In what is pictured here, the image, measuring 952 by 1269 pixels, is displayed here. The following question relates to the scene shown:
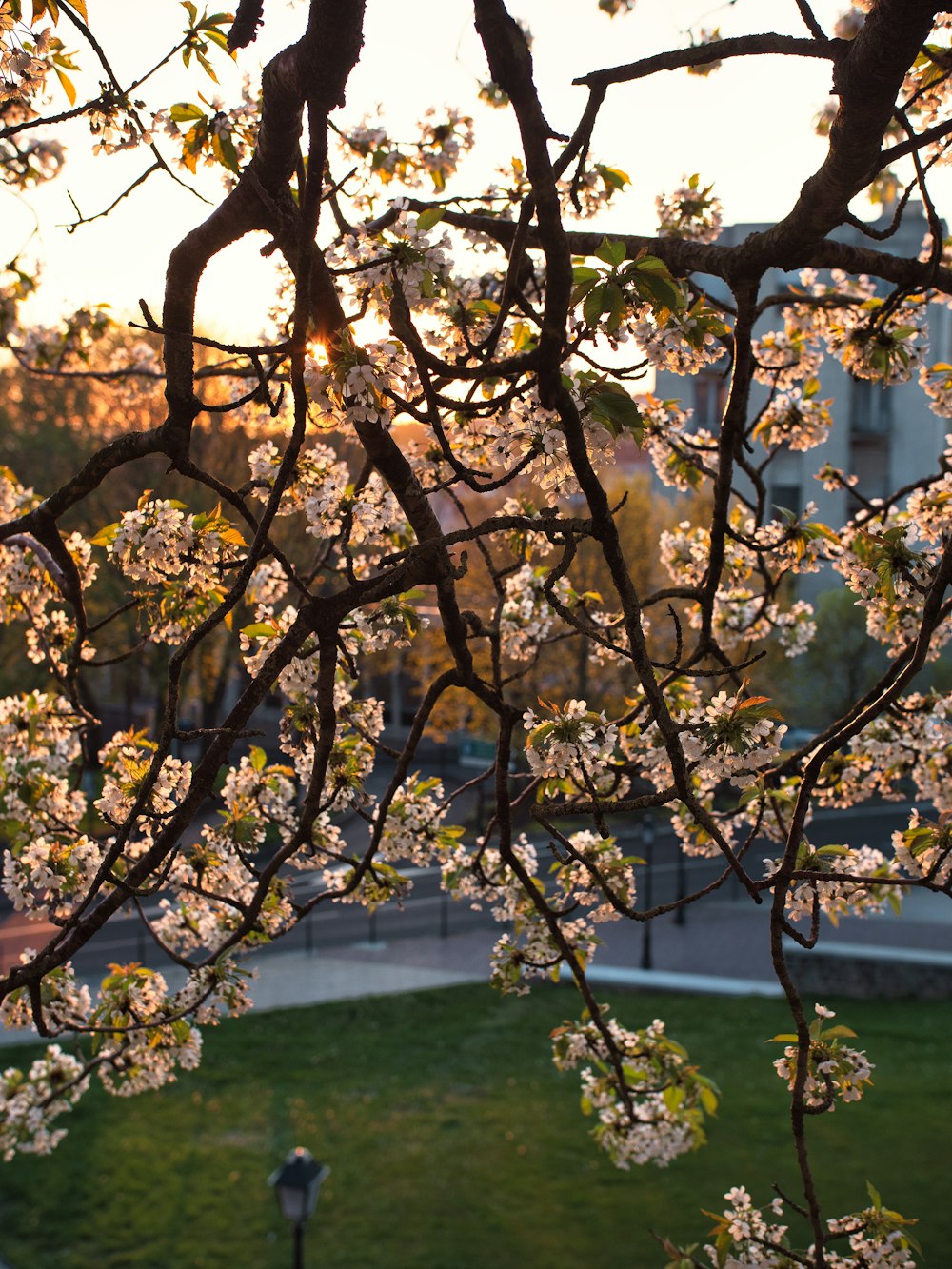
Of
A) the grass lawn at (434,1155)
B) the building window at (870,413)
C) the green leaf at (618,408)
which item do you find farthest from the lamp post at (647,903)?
the building window at (870,413)

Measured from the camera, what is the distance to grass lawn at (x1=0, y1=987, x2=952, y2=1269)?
362 inches

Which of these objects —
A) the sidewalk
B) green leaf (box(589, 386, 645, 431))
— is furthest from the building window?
green leaf (box(589, 386, 645, 431))

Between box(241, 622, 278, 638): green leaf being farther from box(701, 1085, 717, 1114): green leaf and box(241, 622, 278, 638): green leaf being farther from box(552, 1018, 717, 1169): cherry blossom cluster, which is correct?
box(701, 1085, 717, 1114): green leaf

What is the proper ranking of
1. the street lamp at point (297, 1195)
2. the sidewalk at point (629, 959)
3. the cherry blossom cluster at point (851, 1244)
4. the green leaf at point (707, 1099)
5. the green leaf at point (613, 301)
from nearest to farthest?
the green leaf at point (613, 301), the cherry blossom cluster at point (851, 1244), the green leaf at point (707, 1099), the street lamp at point (297, 1195), the sidewalk at point (629, 959)

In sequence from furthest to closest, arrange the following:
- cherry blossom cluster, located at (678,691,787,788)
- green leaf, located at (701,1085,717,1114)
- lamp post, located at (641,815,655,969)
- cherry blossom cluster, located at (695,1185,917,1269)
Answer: lamp post, located at (641,815,655,969) → green leaf, located at (701,1085,717,1114) → cherry blossom cluster, located at (695,1185,917,1269) → cherry blossom cluster, located at (678,691,787,788)

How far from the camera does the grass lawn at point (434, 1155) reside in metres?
9.20

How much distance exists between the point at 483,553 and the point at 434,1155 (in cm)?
813

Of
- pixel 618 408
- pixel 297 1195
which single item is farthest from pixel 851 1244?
pixel 297 1195

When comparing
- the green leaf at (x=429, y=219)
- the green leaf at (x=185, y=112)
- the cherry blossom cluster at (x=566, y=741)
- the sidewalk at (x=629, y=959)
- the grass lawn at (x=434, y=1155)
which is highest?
the green leaf at (x=185, y=112)

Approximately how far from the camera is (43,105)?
404cm

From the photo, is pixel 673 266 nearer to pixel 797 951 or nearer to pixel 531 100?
pixel 531 100

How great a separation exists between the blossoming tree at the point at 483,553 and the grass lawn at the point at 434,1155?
4.84 metres

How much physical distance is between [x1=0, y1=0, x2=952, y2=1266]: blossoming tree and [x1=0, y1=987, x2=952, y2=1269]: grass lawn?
484 cm

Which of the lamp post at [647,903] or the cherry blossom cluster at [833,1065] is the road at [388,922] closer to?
the lamp post at [647,903]
